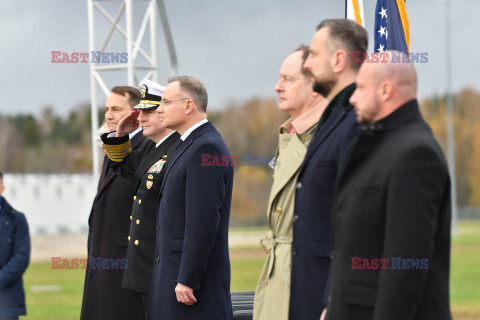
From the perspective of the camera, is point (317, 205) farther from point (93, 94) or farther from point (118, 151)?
point (93, 94)

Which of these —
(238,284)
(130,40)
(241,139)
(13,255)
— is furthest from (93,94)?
(241,139)

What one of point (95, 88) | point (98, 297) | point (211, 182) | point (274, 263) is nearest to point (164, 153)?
point (211, 182)

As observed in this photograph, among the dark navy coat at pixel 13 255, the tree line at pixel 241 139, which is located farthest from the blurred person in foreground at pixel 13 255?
the tree line at pixel 241 139

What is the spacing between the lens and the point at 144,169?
4.69 metres

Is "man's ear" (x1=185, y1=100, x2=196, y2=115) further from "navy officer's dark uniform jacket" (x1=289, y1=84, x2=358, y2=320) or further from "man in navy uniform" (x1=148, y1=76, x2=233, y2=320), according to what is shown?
"navy officer's dark uniform jacket" (x1=289, y1=84, x2=358, y2=320)

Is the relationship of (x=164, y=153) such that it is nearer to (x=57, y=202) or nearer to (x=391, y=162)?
(x=391, y=162)

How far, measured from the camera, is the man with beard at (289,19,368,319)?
121 inches

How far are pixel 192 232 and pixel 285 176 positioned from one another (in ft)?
2.71

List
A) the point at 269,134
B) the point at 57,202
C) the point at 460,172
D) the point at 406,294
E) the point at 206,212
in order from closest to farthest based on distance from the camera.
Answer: the point at 406,294 < the point at 206,212 < the point at 57,202 < the point at 269,134 < the point at 460,172

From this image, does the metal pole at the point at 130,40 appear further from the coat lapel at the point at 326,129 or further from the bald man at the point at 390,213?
the bald man at the point at 390,213

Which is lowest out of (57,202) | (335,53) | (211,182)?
(57,202)

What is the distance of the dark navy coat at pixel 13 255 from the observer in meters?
6.68

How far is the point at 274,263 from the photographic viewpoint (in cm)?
336

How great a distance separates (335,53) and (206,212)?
130 cm
